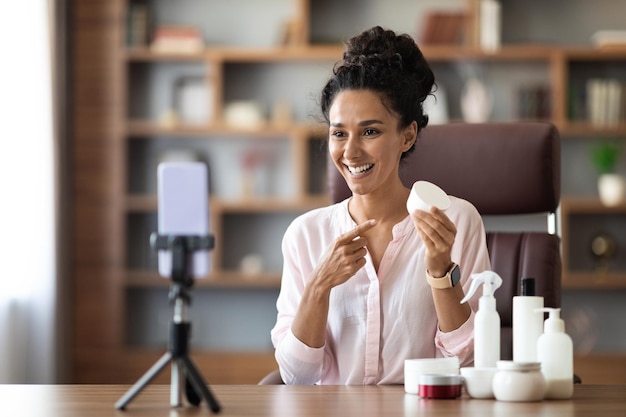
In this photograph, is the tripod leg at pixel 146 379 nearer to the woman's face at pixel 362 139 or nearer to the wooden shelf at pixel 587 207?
the woman's face at pixel 362 139

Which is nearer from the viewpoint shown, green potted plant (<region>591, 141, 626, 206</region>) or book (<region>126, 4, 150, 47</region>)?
green potted plant (<region>591, 141, 626, 206</region>)

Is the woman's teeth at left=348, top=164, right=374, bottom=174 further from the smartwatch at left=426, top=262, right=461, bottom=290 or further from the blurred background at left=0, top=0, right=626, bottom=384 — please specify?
the blurred background at left=0, top=0, right=626, bottom=384

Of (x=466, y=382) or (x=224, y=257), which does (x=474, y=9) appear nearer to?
(x=224, y=257)

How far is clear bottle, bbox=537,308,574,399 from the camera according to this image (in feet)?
5.34

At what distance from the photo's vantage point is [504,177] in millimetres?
2490

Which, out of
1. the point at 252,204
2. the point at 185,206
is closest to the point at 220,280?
the point at 252,204

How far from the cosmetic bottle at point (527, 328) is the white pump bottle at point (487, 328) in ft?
0.11

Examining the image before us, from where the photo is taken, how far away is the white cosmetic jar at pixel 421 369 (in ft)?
5.49

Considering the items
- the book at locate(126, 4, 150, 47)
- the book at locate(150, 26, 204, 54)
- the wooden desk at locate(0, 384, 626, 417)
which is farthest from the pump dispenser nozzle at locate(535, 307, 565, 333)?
the book at locate(126, 4, 150, 47)

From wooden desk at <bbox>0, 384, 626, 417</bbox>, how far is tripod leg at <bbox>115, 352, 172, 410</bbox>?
13 mm

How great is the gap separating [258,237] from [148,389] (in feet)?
11.4

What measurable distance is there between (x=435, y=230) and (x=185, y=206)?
0.60m

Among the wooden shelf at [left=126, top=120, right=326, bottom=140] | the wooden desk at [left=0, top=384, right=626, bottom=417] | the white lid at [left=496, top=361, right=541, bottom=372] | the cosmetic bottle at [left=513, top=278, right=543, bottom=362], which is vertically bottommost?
the wooden desk at [left=0, top=384, right=626, bottom=417]

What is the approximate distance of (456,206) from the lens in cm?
223
